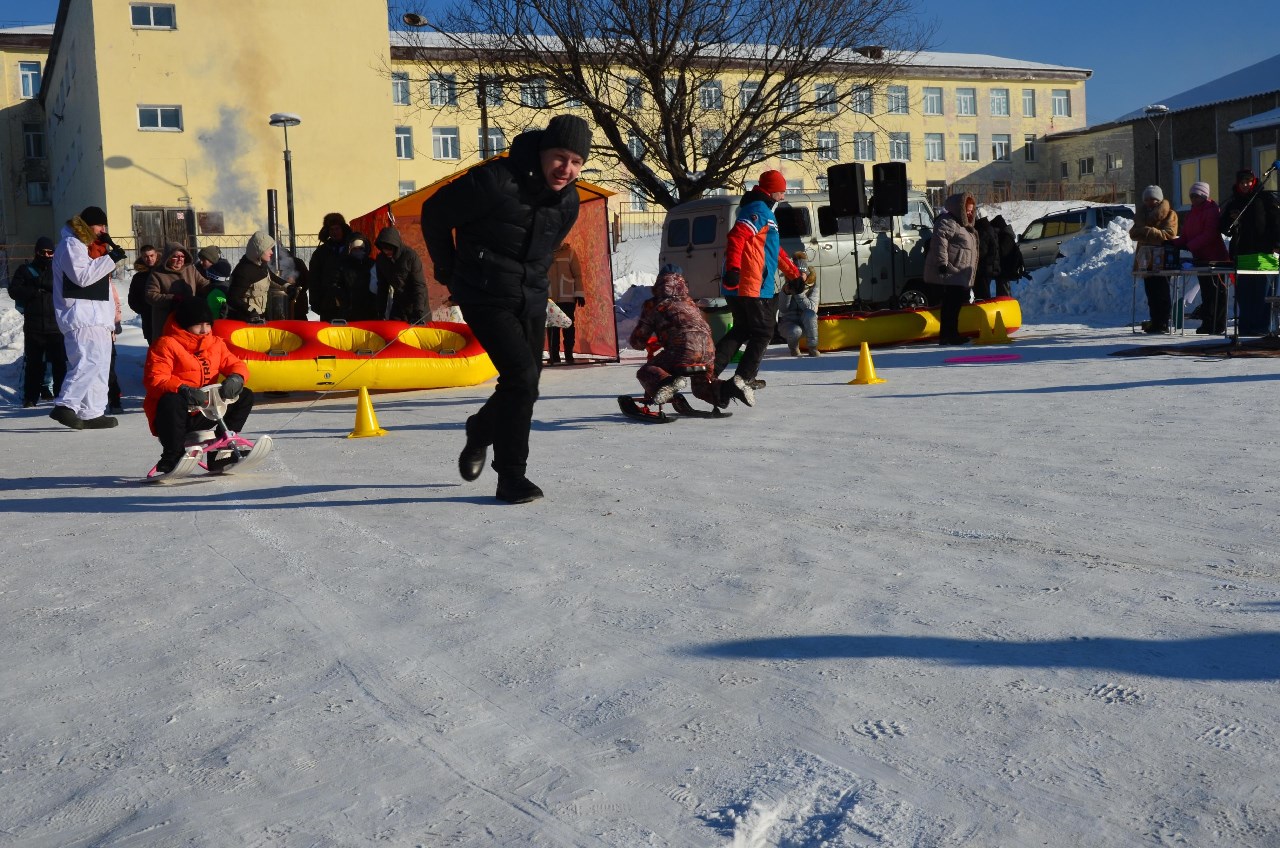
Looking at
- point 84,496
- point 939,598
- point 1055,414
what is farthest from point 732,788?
point 1055,414

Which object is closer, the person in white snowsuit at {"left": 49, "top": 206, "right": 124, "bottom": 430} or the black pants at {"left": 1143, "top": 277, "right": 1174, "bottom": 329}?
the person in white snowsuit at {"left": 49, "top": 206, "right": 124, "bottom": 430}

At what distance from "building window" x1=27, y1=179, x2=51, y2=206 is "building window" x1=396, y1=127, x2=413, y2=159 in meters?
13.5

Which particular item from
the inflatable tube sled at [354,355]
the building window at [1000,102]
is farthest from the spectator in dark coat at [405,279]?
the building window at [1000,102]

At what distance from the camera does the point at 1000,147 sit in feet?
206

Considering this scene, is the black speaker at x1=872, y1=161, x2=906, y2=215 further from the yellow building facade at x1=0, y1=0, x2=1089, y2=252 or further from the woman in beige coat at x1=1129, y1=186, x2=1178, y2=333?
the yellow building facade at x1=0, y1=0, x2=1089, y2=252

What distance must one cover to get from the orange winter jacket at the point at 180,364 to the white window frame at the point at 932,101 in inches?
2244

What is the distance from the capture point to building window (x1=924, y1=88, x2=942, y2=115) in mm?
60656

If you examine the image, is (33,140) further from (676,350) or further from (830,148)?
(676,350)

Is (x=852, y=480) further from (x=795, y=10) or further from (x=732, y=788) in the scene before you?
(x=795, y=10)

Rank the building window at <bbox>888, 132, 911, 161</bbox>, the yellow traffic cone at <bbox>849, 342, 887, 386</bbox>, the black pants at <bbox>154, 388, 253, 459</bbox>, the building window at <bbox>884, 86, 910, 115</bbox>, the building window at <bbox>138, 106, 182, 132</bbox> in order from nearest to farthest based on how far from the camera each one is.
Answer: the black pants at <bbox>154, 388, 253, 459</bbox> < the yellow traffic cone at <bbox>849, 342, 887, 386</bbox> < the building window at <bbox>138, 106, 182, 132</bbox> < the building window at <bbox>888, 132, 911, 161</bbox> < the building window at <bbox>884, 86, 910, 115</bbox>

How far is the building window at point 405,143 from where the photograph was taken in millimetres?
52531

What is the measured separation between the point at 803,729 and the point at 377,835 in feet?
3.03

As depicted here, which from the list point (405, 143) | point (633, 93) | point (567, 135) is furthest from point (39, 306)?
point (405, 143)

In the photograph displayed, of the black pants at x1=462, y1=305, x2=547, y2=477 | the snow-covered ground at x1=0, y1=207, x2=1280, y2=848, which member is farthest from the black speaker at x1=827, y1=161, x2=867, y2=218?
the black pants at x1=462, y1=305, x2=547, y2=477
